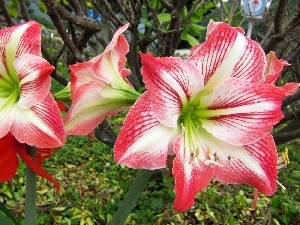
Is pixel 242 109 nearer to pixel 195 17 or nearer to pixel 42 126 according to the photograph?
pixel 42 126

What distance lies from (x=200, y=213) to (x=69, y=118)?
69.2 inches

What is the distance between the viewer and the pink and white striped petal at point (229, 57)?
22.0 inches

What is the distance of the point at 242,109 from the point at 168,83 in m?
0.10

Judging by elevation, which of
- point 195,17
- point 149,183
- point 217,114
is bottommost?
point 149,183

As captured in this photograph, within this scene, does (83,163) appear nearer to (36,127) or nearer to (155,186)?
(155,186)

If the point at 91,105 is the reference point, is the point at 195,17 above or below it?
below

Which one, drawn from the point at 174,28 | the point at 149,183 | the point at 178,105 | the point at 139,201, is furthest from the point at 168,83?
the point at 149,183

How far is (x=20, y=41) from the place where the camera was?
59 cm

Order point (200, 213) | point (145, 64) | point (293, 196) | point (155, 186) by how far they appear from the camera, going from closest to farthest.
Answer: point (145, 64) → point (200, 213) → point (155, 186) → point (293, 196)

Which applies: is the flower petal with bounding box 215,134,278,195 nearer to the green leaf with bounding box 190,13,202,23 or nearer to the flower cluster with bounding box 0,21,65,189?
the flower cluster with bounding box 0,21,65,189

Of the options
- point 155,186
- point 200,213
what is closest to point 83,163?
point 155,186

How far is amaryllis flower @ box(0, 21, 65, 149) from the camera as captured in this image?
566 mm

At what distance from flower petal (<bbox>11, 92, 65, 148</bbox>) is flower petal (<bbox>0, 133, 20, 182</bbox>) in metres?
0.04

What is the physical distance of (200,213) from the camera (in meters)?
2.22
